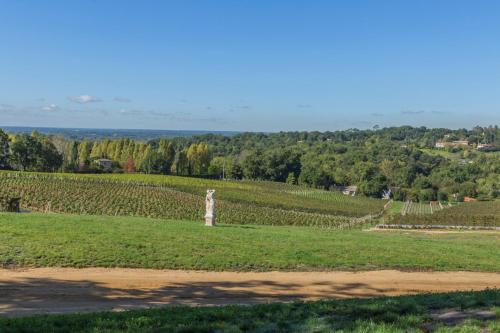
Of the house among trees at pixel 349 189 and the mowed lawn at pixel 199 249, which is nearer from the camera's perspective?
the mowed lawn at pixel 199 249

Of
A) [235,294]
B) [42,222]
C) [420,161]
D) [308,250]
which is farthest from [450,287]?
[420,161]

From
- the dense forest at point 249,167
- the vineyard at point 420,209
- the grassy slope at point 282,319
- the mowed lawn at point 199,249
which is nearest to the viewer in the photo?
the grassy slope at point 282,319

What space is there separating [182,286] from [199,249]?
3.81 metres

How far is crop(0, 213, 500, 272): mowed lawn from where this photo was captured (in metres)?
15.3

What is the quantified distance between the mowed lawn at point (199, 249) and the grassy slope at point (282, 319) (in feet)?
19.9

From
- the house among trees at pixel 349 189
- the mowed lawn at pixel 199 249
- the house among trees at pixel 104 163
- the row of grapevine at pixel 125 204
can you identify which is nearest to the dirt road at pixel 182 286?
the mowed lawn at pixel 199 249

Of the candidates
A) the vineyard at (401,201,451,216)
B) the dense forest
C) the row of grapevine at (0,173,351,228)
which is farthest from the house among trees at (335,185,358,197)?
the row of grapevine at (0,173,351,228)

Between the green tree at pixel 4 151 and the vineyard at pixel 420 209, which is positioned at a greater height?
the green tree at pixel 4 151

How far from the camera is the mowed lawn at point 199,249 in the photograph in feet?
50.3

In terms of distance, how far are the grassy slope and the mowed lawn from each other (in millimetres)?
6056

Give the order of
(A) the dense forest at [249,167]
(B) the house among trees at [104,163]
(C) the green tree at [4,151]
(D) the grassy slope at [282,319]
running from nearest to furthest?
1. (D) the grassy slope at [282,319]
2. (C) the green tree at [4,151]
3. (A) the dense forest at [249,167]
4. (B) the house among trees at [104,163]

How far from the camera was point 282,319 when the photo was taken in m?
8.78

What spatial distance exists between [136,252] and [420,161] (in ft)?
579

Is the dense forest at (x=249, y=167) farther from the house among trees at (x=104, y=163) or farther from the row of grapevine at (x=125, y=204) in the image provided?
the row of grapevine at (x=125, y=204)
